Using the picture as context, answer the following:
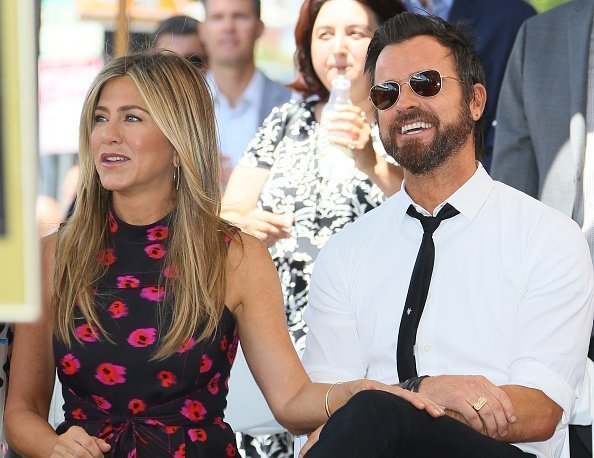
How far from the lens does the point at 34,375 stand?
2.97m

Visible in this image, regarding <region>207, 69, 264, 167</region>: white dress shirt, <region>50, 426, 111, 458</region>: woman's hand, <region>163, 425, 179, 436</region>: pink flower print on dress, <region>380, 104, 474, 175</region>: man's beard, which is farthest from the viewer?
<region>207, 69, 264, 167</region>: white dress shirt

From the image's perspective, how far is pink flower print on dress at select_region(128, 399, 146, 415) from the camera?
9.45 feet

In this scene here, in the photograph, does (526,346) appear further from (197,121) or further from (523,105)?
(523,105)

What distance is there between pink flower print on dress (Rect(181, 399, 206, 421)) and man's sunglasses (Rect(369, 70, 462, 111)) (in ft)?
3.47

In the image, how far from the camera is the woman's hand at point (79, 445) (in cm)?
262

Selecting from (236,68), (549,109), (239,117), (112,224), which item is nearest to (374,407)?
(112,224)

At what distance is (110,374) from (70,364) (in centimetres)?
12

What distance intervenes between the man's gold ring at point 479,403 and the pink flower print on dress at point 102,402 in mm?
968

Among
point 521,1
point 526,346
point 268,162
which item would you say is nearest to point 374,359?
point 526,346

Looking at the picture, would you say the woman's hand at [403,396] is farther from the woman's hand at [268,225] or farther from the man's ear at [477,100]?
the woman's hand at [268,225]

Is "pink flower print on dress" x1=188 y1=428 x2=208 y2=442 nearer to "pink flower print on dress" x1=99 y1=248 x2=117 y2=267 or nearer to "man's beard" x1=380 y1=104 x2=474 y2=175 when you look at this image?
"pink flower print on dress" x1=99 y1=248 x2=117 y2=267

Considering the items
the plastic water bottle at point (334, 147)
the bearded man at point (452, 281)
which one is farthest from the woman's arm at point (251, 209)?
the bearded man at point (452, 281)

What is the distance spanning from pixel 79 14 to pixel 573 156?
2.45 m

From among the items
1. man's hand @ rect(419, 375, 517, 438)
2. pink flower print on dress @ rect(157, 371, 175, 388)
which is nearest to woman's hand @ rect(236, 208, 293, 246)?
pink flower print on dress @ rect(157, 371, 175, 388)
